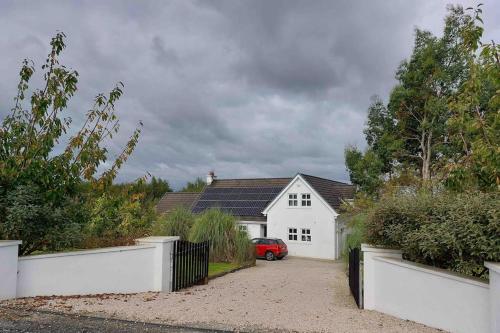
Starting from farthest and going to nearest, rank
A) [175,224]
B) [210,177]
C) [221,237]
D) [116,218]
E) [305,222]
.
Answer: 1. [210,177]
2. [305,222]
3. [175,224]
4. [221,237]
5. [116,218]

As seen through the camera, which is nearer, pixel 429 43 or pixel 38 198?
pixel 38 198

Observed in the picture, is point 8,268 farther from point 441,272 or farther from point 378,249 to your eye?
point 441,272

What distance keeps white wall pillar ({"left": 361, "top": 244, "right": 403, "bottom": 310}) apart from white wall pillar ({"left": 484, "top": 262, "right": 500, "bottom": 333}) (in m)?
2.52

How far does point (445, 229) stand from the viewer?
6574 mm

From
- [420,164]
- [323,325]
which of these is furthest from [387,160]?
[323,325]

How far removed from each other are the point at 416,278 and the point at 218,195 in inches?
1255

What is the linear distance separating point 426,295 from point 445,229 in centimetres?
108

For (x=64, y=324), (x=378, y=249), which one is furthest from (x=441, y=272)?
(x=64, y=324)

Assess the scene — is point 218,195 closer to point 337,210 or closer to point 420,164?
point 337,210

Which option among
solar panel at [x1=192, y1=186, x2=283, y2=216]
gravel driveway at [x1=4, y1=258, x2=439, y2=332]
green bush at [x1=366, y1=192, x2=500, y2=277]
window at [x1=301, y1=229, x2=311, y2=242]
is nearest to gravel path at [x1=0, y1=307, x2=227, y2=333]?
gravel driveway at [x1=4, y1=258, x2=439, y2=332]

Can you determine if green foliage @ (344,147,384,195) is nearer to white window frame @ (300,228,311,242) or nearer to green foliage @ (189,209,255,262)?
white window frame @ (300,228,311,242)

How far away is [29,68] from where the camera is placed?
9.91 meters

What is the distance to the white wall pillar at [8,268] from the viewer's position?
706cm

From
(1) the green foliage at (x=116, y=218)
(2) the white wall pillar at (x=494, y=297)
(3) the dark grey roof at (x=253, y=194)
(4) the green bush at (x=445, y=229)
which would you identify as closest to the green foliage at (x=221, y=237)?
(1) the green foliage at (x=116, y=218)
